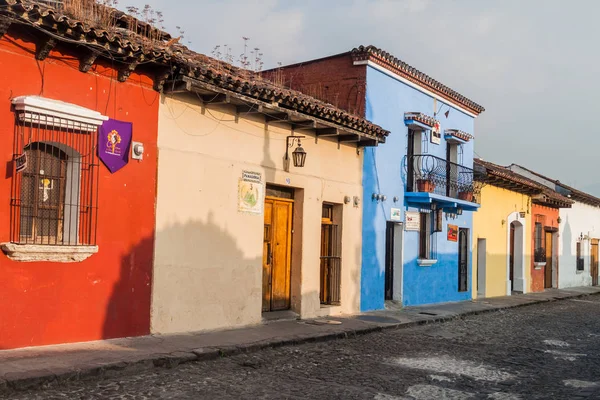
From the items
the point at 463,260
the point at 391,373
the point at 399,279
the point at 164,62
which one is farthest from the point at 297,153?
the point at 463,260

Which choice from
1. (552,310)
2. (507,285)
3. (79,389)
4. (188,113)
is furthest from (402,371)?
(507,285)

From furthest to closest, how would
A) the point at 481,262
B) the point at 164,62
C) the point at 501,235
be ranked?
the point at 501,235 → the point at 481,262 → the point at 164,62

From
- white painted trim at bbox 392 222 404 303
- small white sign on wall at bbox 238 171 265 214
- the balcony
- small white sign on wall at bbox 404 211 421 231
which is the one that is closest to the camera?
small white sign on wall at bbox 238 171 265 214

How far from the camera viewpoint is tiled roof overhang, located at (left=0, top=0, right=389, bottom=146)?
7.39 meters

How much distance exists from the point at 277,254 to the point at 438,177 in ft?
22.6

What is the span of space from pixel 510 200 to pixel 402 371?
17247 mm

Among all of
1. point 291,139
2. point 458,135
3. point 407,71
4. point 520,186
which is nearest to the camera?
point 291,139

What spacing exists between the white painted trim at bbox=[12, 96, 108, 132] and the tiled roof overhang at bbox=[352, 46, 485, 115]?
7.99m

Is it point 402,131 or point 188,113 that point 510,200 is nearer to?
point 402,131

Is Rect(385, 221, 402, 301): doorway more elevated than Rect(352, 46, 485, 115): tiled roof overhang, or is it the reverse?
Rect(352, 46, 485, 115): tiled roof overhang

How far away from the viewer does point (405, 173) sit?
1684 centimetres

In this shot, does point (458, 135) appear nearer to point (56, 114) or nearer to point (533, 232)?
point (533, 232)

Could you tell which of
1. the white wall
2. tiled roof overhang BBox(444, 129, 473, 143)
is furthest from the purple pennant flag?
the white wall

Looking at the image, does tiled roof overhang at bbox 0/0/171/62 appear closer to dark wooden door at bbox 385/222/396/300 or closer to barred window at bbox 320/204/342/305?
barred window at bbox 320/204/342/305
